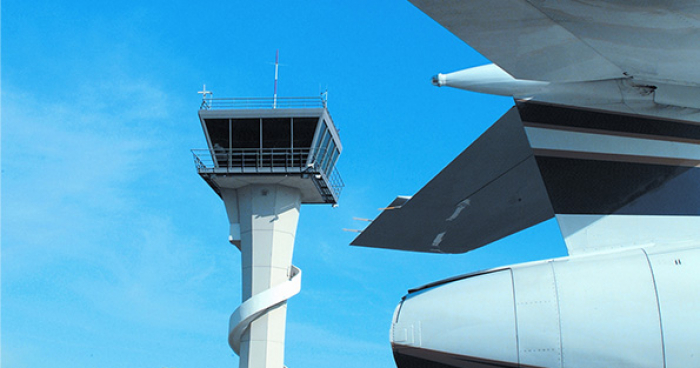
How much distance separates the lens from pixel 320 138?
38.7 metres

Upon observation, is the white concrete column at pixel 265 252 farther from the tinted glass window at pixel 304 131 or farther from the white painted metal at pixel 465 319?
the white painted metal at pixel 465 319

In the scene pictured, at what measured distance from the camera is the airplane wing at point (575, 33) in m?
5.63

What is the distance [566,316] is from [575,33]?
290cm

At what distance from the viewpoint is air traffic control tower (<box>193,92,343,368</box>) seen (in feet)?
118

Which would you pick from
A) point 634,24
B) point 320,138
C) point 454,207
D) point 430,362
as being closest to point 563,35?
point 634,24

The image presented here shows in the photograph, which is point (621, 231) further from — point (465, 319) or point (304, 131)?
point (304, 131)

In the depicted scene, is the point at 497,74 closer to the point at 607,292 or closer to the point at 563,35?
the point at 563,35

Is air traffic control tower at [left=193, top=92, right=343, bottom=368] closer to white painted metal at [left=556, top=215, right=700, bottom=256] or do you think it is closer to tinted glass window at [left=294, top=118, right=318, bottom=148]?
tinted glass window at [left=294, top=118, right=318, bottom=148]

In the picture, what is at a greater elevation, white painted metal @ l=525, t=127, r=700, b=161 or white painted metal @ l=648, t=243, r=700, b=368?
white painted metal @ l=525, t=127, r=700, b=161

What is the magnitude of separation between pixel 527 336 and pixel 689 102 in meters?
3.52

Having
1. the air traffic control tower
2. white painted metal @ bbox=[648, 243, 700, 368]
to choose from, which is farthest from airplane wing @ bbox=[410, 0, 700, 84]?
the air traffic control tower

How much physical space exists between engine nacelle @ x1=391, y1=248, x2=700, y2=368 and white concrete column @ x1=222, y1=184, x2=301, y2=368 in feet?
93.7

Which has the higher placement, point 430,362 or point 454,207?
point 454,207

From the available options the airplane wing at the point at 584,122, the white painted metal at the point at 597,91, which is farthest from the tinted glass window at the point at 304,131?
the white painted metal at the point at 597,91
